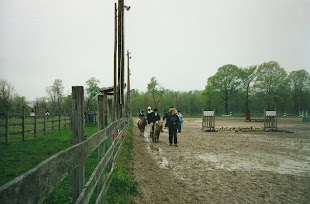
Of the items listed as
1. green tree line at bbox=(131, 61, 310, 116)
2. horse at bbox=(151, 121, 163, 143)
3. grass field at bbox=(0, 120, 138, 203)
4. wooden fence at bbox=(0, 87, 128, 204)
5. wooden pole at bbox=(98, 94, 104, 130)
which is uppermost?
green tree line at bbox=(131, 61, 310, 116)

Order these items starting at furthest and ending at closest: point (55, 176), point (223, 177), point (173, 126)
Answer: point (173, 126), point (223, 177), point (55, 176)

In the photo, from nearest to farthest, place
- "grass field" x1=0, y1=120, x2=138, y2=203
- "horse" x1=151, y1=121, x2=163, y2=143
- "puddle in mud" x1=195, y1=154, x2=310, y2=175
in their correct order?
"grass field" x1=0, y1=120, x2=138, y2=203
"puddle in mud" x1=195, y1=154, x2=310, y2=175
"horse" x1=151, y1=121, x2=163, y2=143

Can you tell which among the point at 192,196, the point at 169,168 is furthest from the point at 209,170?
the point at 192,196

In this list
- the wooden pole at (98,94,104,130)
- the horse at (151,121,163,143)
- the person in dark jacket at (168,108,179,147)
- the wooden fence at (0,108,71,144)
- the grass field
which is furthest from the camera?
the horse at (151,121,163,143)

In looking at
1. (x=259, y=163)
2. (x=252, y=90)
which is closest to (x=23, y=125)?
(x=259, y=163)

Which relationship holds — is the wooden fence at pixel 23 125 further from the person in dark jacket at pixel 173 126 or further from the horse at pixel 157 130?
the person in dark jacket at pixel 173 126

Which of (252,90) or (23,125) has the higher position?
(252,90)

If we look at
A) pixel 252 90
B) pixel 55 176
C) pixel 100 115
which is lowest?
pixel 55 176

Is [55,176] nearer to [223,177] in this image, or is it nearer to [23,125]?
[223,177]

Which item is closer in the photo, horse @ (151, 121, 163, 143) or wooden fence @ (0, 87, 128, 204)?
wooden fence @ (0, 87, 128, 204)

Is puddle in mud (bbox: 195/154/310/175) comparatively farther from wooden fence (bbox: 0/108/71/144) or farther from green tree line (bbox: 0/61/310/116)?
green tree line (bbox: 0/61/310/116)

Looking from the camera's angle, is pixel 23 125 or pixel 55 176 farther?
pixel 23 125

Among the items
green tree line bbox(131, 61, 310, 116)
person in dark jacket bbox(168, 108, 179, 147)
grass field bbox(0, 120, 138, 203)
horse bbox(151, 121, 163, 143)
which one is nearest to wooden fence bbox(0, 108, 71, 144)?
grass field bbox(0, 120, 138, 203)

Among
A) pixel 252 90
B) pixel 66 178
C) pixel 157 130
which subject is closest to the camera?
pixel 66 178
